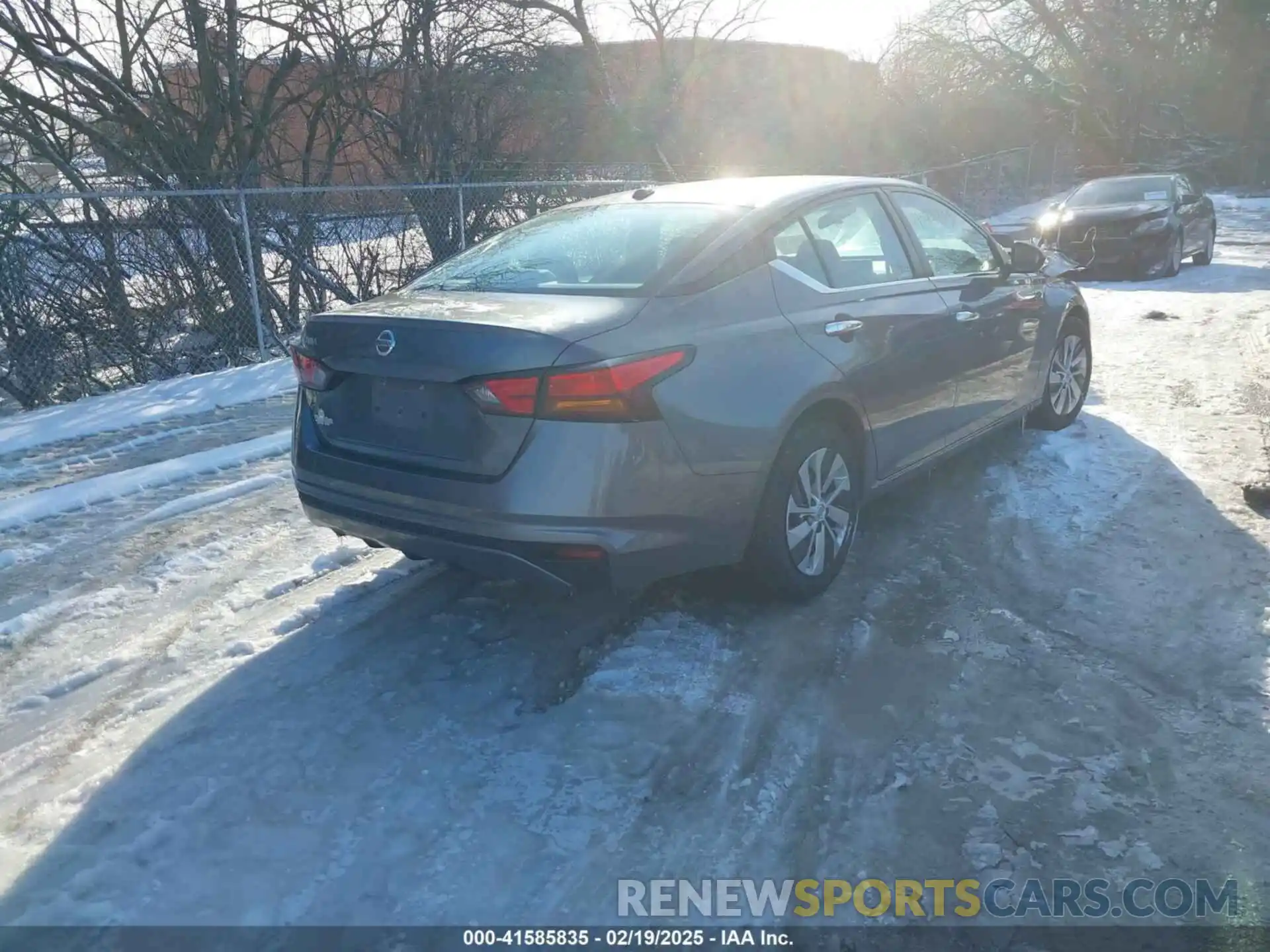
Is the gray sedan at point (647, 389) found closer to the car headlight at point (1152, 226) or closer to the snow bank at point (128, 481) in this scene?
the snow bank at point (128, 481)

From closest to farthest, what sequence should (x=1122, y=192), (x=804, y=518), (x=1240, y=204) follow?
(x=804, y=518) → (x=1122, y=192) → (x=1240, y=204)

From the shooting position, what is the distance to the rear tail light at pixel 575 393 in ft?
11.0

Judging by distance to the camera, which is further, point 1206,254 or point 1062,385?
point 1206,254

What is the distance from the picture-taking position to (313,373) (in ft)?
13.0

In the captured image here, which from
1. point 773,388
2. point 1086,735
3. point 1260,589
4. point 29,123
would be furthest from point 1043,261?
point 29,123

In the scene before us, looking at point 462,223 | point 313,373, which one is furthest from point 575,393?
point 462,223

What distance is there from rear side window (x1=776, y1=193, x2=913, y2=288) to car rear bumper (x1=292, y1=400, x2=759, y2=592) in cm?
108

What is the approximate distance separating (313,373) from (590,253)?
47.7 inches

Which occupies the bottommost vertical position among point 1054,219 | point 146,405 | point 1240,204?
point 1240,204

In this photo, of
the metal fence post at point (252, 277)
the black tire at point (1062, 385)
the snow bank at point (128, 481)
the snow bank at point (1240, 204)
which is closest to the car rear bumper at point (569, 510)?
the snow bank at point (128, 481)

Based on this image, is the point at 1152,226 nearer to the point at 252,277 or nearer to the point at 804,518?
the point at 252,277

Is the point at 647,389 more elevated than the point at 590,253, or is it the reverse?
the point at 590,253

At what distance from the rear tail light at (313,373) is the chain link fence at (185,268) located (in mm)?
5161

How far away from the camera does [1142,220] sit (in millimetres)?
14555
